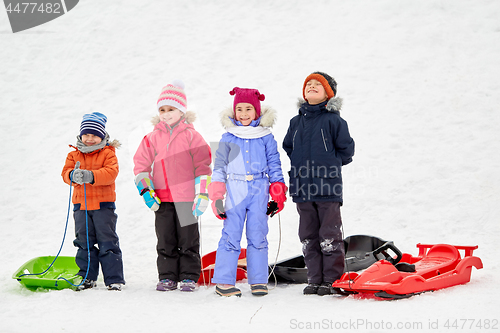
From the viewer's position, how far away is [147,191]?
4086mm

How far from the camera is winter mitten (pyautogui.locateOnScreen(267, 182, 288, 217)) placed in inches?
154

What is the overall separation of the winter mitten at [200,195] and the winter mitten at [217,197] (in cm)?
13

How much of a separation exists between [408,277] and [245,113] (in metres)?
1.90

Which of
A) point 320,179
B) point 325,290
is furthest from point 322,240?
point 320,179

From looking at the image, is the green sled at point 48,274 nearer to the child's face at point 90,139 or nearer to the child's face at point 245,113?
the child's face at point 90,139

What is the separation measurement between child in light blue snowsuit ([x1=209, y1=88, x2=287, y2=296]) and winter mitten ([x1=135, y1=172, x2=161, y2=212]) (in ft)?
1.79

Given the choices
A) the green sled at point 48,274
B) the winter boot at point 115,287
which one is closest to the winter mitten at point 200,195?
the winter boot at point 115,287

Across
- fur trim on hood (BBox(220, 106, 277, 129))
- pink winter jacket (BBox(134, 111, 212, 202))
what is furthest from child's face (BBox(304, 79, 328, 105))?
pink winter jacket (BBox(134, 111, 212, 202))

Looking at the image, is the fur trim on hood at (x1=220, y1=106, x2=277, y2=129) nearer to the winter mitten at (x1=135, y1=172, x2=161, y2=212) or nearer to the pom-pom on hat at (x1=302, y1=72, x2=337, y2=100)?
the pom-pom on hat at (x1=302, y1=72, x2=337, y2=100)

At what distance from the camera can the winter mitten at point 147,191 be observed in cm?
407

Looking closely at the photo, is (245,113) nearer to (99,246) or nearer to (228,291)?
(228,291)

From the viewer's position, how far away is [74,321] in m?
2.94

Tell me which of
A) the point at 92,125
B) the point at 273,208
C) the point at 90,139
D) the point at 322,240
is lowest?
the point at 322,240
